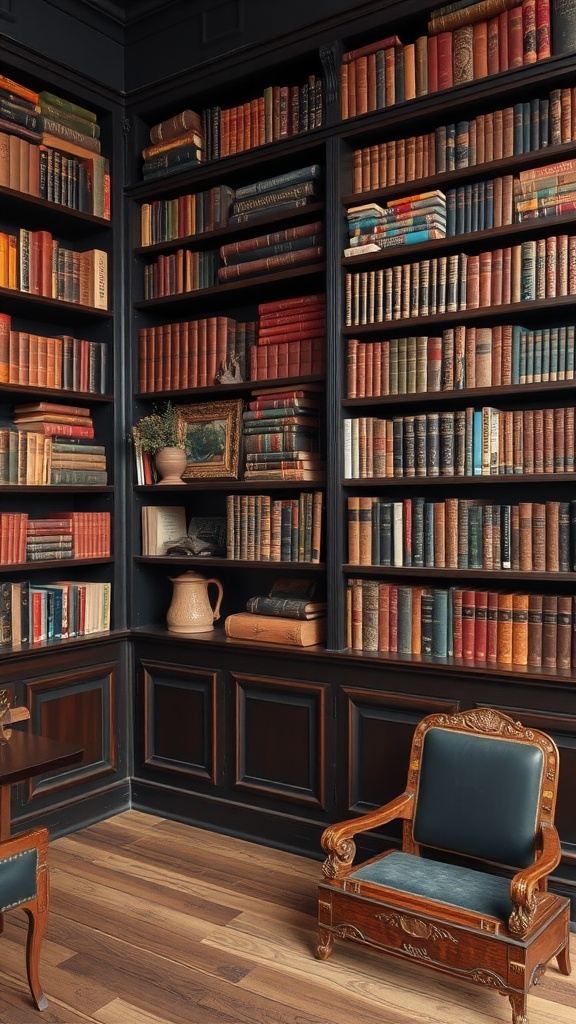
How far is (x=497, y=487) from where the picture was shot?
3338 mm

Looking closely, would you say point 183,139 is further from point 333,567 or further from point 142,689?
point 142,689

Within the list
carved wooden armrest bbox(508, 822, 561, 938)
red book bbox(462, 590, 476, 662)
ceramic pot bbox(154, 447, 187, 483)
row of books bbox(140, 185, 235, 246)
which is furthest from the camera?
ceramic pot bbox(154, 447, 187, 483)

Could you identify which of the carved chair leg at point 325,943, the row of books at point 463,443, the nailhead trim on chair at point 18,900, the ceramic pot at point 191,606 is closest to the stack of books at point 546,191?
the row of books at point 463,443

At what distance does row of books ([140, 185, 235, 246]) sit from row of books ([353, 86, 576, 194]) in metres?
0.65

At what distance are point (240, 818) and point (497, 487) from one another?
5.75ft

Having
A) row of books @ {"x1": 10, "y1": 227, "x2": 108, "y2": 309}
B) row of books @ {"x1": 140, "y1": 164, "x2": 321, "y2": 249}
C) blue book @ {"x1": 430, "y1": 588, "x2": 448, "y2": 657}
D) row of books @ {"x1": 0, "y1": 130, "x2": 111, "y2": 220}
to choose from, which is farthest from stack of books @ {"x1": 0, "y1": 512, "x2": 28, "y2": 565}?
blue book @ {"x1": 430, "y1": 588, "x2": 448, "y2": 657}

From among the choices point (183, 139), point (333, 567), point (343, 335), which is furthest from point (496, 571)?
point (183, 139)

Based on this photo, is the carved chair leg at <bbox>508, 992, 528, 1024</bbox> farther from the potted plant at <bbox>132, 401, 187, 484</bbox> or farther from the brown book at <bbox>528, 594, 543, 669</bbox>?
the potted plant at <bbox>132, 401, 187, 484</bbox>

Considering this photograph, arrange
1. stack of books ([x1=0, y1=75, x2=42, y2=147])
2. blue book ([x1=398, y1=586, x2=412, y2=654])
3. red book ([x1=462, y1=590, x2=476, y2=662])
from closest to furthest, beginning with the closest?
red book ([x1=462, y1=590, x2=476, y2=662]), blue book ([x1=398, y1=586, x2=412, y2=654]), stack of books ([x1=0, y1=75, x2=42, y2=147])

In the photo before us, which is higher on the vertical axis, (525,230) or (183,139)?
(183,139)

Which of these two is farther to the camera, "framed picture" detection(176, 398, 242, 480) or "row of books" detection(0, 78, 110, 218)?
"framed picture" detection(176, 398, 242, 480)

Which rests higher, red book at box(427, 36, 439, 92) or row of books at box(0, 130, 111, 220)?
red book at box(427, 36, 439, 92)

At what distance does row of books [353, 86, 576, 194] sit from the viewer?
9.55 ft

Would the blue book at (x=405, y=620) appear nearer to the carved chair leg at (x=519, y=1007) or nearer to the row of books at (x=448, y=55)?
the carved chair leg at (x=519, y=1007)
